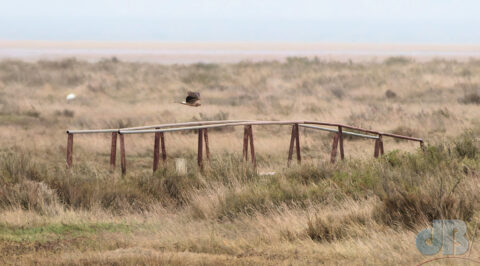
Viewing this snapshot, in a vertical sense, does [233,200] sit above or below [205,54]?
above

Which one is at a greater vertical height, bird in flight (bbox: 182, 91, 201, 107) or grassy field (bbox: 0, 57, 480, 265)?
bird in flight (bbox: 182, 91, 201, 107)

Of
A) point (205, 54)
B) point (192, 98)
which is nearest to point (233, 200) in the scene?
point (192, 98)

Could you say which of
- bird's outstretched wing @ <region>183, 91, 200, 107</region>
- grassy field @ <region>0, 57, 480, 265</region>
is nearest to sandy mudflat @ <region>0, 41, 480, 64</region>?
grassy field @ <region>0, 57, 480, 265</region>

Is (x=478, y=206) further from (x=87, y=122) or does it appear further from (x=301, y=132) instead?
(x=87, y=122)

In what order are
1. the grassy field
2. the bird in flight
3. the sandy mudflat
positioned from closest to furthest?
the grassy field, the bird in flight, the sandy mudflat

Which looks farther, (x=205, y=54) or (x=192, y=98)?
(x=205, y=54)

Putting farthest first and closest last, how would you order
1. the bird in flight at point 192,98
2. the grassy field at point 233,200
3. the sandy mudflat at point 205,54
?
the sandy mudflat at point 205,54 < the bird in flight at point 192,98 < the grassy field at point 233,200

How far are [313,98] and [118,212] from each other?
20698mm

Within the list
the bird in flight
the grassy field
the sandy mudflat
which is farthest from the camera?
the sandy mudflat

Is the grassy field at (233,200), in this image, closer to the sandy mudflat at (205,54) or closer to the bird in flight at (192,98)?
the bird in flight at (192,98)

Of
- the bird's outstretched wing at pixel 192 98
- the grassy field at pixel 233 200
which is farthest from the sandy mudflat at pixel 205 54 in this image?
the bird's outstretched wing at pixel 192 98

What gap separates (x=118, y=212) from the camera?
11.0 meters

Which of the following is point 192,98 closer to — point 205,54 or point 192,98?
point 192,98

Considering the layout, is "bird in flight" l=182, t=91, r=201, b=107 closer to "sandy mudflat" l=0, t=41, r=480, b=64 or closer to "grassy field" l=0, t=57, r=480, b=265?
"grassy field" l=0, t=57, r=480, b=265
